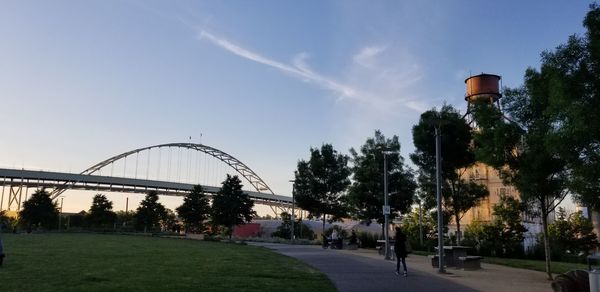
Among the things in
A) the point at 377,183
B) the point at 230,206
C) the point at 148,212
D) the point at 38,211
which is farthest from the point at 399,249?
the point at 38,211

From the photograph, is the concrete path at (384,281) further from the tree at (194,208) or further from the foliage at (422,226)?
the tree at (194,208)

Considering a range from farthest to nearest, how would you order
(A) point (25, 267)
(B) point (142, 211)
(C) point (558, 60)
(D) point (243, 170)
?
1. (D) point (243, 170)
2. (B) point (142, 211)
3. (A) point (25, 267)
4. (C) point (558, 60)

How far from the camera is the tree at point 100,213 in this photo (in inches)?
3009

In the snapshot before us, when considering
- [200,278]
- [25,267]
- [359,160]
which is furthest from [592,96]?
[359,160]

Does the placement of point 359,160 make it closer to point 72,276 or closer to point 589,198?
point 589,198

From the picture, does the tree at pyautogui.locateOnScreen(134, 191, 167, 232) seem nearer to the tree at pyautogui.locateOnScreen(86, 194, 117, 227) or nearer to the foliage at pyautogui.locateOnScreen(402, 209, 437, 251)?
the tree at pyautogui.locateOnScreen(86, 194, 117, 227)

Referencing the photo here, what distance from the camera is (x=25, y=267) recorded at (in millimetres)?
15547

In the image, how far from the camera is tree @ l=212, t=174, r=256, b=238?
52344 mm

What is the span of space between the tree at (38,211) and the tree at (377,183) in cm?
4817

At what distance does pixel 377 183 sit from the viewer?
117 ft

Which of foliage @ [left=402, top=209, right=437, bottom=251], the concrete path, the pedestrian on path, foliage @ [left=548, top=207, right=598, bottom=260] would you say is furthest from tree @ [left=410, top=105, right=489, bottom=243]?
the pedestrian on path

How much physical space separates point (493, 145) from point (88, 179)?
110485 millimetres

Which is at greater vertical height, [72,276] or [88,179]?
[88,179]

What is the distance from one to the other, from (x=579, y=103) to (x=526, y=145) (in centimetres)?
480
